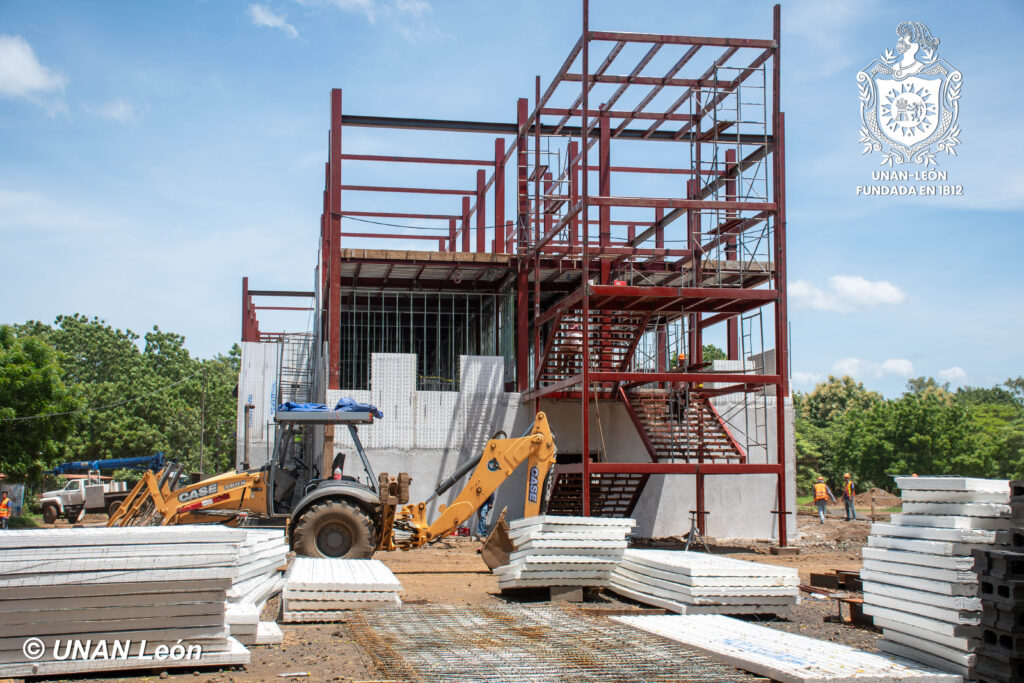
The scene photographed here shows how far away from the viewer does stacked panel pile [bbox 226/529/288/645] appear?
30.4 feet

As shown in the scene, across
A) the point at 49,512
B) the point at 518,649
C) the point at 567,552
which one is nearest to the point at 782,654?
the point at 518,649

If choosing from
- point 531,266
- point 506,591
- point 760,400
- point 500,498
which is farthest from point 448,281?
point 506,591

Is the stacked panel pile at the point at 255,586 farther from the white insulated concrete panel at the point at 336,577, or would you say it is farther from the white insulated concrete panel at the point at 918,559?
the white insulated concrete panel at the point at 918,559

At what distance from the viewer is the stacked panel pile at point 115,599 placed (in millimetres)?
7746

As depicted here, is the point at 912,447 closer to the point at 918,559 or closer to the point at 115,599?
the point at 918,559

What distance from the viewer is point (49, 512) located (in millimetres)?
34438

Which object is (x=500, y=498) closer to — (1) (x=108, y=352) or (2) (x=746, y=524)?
(2) (x=746, y=524)

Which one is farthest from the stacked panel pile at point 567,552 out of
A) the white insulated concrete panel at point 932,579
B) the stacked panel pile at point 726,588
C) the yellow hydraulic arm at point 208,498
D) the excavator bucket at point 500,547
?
the yellow hydraulic arm at point 208,498

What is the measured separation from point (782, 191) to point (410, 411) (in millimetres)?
9693

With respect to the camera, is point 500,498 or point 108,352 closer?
point 500,498

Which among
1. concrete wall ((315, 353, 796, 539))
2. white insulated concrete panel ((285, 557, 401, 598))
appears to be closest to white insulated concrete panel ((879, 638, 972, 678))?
white insulated concrete panel ((285, 557, 401, 598))

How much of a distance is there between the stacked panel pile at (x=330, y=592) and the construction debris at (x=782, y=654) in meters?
3.05

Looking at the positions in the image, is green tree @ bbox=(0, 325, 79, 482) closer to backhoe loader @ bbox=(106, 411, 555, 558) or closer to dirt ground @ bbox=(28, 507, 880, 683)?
backhoe loader @ bbox=(106, 411, 555, 558)

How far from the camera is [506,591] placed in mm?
13438
